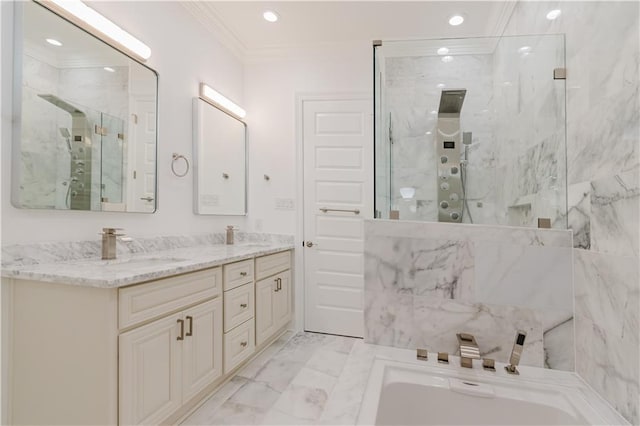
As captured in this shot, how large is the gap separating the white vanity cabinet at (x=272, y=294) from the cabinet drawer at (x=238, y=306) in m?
0.12

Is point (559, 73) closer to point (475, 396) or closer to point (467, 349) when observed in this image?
point (467, 349)

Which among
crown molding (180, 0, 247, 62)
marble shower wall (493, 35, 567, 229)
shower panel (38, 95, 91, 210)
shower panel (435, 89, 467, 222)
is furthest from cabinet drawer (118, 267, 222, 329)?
crown molding (180, 0, 247, 62)

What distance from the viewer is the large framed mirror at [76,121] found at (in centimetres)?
142

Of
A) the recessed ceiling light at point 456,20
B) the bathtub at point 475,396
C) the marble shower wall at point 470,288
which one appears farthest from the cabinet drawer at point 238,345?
the recessed ceiling light at point 456,20

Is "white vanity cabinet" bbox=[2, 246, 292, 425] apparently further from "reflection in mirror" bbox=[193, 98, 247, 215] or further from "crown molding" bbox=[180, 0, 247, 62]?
"crown molding" bbox=[180, 0, 247, 62]

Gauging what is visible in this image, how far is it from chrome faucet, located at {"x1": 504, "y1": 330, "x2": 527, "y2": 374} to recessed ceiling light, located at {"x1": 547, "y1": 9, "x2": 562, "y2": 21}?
5.25 feet

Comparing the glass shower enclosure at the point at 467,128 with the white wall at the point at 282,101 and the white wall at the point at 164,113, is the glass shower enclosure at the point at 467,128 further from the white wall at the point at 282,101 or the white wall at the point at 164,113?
the white wall at the point at 164,113

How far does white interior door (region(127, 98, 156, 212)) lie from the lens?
198 centimetres

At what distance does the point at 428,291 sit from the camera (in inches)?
57.1

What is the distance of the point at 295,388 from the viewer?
2.06 metres

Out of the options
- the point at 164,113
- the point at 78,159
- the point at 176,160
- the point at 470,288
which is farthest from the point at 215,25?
the point at 470,288

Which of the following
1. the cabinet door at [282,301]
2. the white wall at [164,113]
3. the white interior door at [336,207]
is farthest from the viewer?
the white interior door at [336,207]

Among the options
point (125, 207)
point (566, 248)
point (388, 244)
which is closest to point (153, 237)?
point (125, 207)

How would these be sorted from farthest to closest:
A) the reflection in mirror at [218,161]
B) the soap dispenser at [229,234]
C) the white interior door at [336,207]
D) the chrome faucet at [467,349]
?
the white interior door at [336,207]
the soap dispenser at [229,234]
the reflection in mirror at [218,161]
the chrome faucet at [467,349]
